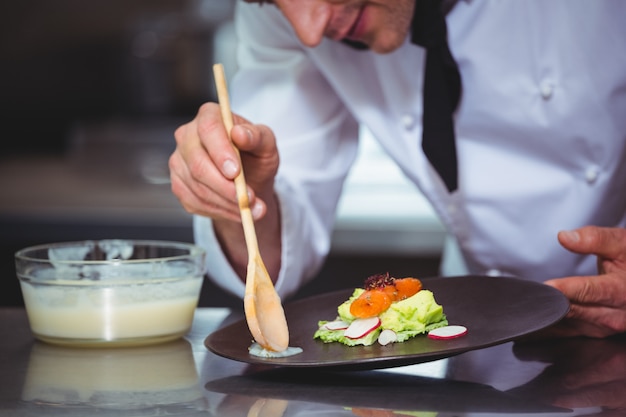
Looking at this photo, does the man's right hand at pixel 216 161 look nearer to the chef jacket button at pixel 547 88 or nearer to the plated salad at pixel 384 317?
the plated salad at pixel 384 317

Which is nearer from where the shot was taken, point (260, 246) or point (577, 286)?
point (577, 286)

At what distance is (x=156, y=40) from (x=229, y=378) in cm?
333

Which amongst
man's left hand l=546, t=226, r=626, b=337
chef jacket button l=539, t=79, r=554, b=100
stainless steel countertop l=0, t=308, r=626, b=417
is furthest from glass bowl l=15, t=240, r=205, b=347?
chef jacket button l=539, t=79, r=554, b=100

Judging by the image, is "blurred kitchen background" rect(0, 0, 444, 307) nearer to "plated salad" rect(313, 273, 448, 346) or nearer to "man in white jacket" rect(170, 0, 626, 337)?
"man in white jacket" rect(170, 0, 626, 337)

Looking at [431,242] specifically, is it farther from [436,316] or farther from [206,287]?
[436,316]

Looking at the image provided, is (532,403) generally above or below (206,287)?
above

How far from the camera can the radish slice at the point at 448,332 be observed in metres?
1.05

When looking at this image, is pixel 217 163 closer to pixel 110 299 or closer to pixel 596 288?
pixel 110 299

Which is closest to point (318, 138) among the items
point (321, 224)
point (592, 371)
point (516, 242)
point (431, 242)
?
point (321, 224)

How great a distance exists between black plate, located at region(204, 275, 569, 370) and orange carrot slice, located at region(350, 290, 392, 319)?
0.04m

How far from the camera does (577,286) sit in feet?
3.96

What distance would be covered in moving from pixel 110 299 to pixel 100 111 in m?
3.28

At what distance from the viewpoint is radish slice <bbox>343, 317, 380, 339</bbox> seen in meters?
1.07

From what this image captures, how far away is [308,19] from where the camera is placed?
138 cm
